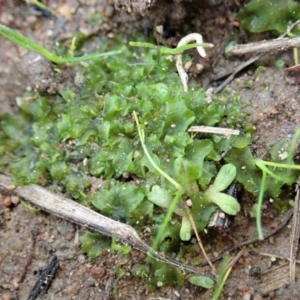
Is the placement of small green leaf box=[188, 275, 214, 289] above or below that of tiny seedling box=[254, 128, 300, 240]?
below

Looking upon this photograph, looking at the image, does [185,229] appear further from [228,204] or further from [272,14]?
[272,14]

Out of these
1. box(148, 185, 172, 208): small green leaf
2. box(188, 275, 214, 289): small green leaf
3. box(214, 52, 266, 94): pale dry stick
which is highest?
box(214, 52, 266, 94): pale dry stick

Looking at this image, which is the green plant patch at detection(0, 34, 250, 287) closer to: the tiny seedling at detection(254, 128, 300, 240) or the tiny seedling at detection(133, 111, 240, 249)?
the tiny seedling at detection(133, 111, 240, 249)

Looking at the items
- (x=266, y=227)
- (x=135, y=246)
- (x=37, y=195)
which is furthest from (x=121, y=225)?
(x=266, y=227)

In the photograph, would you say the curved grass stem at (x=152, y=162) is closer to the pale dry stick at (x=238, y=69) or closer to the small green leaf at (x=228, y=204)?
the small green leaf at (x=228, y=204)

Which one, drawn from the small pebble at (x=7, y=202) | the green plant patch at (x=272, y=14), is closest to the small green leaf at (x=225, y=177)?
the green plant patch at (x=272, y=14)

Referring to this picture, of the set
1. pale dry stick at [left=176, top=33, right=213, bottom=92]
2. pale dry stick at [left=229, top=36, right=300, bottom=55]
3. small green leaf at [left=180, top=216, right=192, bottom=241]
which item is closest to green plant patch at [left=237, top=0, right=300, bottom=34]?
pale dry stick at [left=229, top=36, right=300, bottom=55]

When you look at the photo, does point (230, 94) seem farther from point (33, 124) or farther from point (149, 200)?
point (33, 124)
